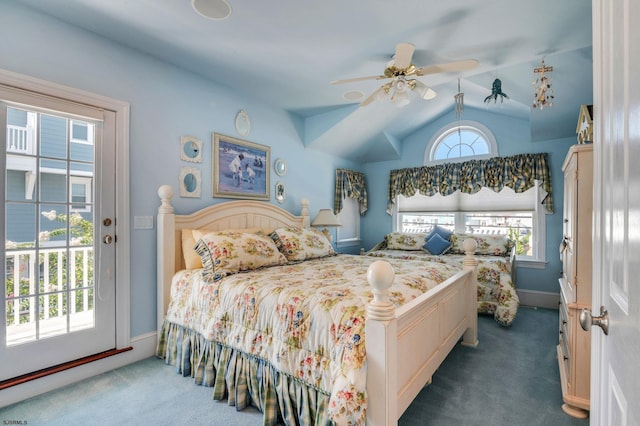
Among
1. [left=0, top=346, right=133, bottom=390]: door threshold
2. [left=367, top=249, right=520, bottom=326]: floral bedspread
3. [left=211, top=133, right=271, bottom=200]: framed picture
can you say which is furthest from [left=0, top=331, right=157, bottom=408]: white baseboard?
[left=367, top=249, right=520, bottom=326]: floral bedspread

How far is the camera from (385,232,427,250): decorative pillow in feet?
16.2

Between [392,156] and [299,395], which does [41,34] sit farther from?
[392,156]

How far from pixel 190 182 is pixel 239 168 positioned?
0.63 m

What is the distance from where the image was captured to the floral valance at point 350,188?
16.9 ft

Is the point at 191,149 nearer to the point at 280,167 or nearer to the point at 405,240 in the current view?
the point at 280,167

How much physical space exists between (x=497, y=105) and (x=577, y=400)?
12.5 feet

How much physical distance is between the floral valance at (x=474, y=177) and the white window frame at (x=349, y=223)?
624 millimetres

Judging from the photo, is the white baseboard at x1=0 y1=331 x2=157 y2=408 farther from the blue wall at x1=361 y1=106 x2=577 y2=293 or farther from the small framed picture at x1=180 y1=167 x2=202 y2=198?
the blue wall at x1=361 y1=106 x2=577 y2=293

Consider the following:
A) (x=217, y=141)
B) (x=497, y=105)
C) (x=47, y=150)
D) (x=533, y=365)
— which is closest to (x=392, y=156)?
(x=497, y=105)

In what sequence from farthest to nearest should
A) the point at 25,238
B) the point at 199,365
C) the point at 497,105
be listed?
1. the point at 497,105
2. the point at 199,365
3. the point at 25,238

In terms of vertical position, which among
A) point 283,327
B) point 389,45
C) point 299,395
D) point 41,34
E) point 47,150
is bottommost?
point 299,395

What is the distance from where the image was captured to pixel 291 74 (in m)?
3.13

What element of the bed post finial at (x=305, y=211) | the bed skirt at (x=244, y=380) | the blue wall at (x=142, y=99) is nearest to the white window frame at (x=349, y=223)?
the bed post finial at (x=305, y=211)

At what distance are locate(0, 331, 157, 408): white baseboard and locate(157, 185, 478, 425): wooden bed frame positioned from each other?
217 millimetres
